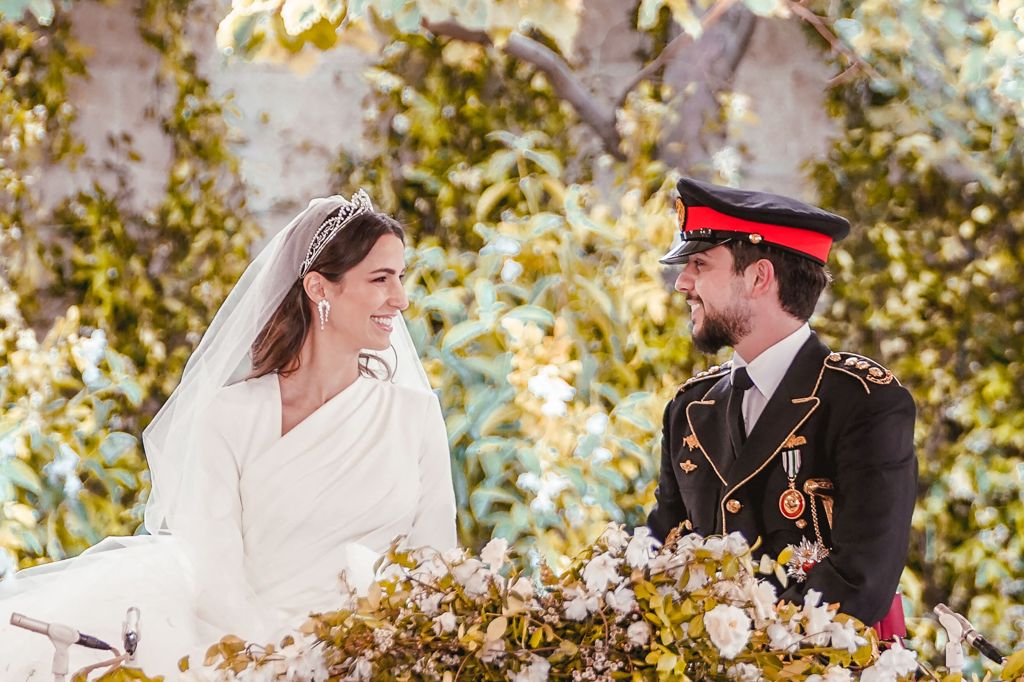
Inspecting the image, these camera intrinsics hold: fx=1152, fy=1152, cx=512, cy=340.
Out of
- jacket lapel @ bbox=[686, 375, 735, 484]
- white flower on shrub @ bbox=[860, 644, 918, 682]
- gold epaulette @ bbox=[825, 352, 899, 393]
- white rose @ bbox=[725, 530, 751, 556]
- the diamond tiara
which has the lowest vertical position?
jacket lapel @ bbox=[686, 375, 735, 484]

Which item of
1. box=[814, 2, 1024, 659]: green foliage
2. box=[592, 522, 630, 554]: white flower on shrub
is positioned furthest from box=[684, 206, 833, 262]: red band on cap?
box=[814, 2, 1024, 659]: green foliage

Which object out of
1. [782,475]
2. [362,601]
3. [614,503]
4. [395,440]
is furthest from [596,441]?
[362,601]

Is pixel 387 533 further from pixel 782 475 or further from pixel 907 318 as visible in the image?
pixel 907 318

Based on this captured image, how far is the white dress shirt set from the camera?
6.00 feet

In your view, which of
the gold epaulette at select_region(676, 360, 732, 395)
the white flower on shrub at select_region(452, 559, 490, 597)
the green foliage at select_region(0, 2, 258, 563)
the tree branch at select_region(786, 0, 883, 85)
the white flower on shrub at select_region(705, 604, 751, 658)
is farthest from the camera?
the green foliage at select_region(0, 2, 258, 563)

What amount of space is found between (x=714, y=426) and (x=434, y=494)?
527mm

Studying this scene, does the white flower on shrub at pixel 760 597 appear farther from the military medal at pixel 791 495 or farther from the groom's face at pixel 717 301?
the groom's face at pixel 717 301

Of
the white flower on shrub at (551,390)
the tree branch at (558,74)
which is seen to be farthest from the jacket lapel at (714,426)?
the tree branch at (558,74)

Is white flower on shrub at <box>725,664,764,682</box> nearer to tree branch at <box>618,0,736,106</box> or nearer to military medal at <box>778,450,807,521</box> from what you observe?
military medal at <box>778,450,807,521</box>

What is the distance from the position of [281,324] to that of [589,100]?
5.96 feet

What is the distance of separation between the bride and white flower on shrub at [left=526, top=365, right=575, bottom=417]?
855 millimetres

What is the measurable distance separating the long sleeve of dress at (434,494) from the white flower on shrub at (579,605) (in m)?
0.85

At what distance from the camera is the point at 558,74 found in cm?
355

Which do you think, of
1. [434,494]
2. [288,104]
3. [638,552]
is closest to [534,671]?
[638,552]
